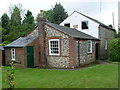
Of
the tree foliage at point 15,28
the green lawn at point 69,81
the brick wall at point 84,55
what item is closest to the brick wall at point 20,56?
the green lawn at point 69,81

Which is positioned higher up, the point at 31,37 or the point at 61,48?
the point at 31,37

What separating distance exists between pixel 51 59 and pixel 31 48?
8.49ft

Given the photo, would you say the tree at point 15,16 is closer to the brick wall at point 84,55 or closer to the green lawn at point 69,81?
the brick wall at point 84,55

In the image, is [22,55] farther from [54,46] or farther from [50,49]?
[54,46]

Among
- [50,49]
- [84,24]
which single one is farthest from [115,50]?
[50,49]

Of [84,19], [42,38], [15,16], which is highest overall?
[15,16]

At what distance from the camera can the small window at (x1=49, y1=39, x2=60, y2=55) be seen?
14350 millimetres

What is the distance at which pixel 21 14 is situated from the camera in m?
33.0

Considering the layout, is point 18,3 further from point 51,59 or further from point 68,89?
point 68,89

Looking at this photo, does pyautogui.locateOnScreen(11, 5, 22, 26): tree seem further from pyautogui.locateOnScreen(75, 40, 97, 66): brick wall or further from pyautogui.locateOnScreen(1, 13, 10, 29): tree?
pyautogui.locateOnScreen(75, 40, 97, 66): brick wall

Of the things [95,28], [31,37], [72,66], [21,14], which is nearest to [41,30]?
[31,37]

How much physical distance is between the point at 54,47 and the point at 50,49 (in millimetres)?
603

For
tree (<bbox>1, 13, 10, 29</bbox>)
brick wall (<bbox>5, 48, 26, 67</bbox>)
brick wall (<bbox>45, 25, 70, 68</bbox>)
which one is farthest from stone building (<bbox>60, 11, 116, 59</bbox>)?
tree (<bbox>1, 13, 10, 29</bbox>)

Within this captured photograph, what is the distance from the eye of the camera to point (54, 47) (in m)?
14.5
